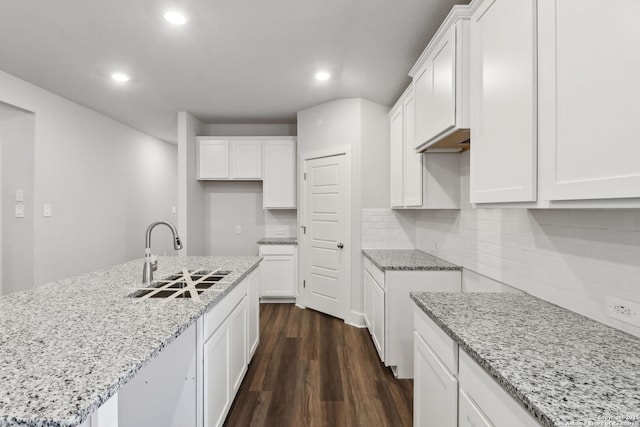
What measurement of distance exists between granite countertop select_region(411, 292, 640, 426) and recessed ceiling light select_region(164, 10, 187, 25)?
95.1 inches

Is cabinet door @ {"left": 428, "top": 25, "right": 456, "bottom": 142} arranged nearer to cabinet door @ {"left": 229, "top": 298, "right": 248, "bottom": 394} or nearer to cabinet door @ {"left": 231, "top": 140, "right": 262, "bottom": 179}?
cabinet door @ {"left": 229, "top": 298, "right": 248, "bottom": 394}

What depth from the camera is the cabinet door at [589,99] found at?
75 cm

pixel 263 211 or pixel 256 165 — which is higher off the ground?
pixel 256 165

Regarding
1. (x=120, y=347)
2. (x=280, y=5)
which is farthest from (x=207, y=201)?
(x=120, y=347)

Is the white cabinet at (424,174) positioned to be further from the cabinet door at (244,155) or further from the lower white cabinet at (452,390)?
the cabinet door at (244,155)

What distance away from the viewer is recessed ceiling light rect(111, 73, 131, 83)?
306cm

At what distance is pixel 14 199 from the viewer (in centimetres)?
330

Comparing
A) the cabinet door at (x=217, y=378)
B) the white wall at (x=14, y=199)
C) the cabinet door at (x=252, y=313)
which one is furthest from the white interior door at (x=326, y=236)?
the white wall at (x=14, y=199)

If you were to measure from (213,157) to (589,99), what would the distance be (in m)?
4.34

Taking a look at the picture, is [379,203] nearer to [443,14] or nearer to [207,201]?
[443,14]

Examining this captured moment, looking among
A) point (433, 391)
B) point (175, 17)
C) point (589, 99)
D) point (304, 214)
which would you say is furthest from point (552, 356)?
point (304, 214)

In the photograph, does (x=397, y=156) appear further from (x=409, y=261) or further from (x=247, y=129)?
(x=247, y=129)

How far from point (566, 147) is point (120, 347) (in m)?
1.51

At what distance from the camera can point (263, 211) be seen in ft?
15.8
